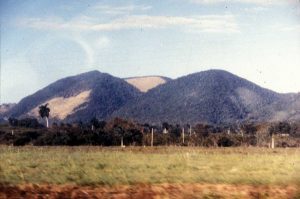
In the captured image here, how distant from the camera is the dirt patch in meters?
13.2

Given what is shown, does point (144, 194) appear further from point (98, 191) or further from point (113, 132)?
point (113, 132)

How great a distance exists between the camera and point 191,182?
50.2ft

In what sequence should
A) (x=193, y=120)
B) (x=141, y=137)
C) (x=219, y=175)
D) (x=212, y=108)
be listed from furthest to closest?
(x=212, y=108) < (x=193, y=120) < (x=141, y=137) < (x=219, y=175)

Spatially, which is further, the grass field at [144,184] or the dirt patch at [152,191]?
the grass field at [144,184]

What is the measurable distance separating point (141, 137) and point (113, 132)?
4.61 m

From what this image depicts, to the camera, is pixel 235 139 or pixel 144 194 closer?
pixel 144 194

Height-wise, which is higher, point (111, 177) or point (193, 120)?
point (193, 120)

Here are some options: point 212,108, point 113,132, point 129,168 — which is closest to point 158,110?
point 212,108

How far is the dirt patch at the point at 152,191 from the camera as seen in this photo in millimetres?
13195

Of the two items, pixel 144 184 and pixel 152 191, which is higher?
pixel 144 184

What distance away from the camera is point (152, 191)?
44.9ft

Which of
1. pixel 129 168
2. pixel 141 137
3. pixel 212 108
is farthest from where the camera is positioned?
pixel 212 108

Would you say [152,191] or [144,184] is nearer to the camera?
[152,191]

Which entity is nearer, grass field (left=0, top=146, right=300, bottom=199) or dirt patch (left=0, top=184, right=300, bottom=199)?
dirt patch (left=0, top=184, right=300, bottom=199)
